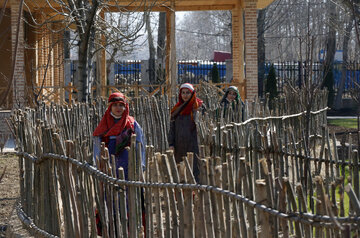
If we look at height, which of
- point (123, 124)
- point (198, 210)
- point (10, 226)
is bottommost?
point (10, 226)

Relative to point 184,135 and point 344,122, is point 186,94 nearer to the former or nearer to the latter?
point 184,135

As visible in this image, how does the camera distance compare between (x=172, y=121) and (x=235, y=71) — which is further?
(x=235, y=71)

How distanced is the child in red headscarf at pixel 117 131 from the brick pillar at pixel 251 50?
981 cm

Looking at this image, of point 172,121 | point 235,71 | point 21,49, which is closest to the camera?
point 172,121

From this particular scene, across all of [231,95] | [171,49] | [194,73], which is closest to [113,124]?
[231,95]

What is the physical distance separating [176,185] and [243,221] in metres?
0.58

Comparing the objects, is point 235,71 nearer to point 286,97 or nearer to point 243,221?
point 286,97

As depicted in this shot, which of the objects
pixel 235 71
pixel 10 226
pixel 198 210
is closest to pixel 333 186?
pixel 198 210

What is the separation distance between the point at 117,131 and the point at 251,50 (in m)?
10.0

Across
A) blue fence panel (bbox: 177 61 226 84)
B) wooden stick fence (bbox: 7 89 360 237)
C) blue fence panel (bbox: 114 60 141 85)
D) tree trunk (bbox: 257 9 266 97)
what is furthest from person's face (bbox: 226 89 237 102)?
tree trunk (bbox: 257 9 266 97)

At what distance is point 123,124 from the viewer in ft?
19.5

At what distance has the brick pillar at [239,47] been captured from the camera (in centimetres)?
1650

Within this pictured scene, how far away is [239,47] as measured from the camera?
16922 mm

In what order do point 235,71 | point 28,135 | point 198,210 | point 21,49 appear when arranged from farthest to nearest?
point 235,71, point 21,49, point 28,135, point 198,210
